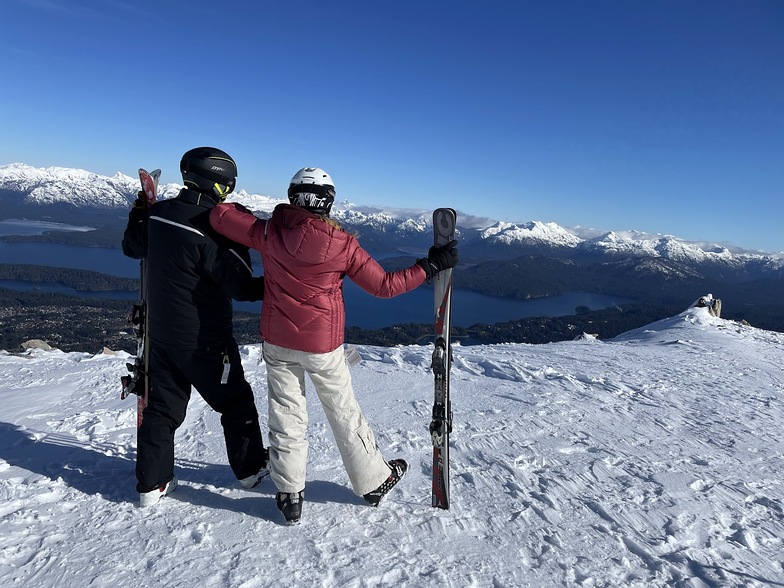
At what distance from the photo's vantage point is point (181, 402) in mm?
3236

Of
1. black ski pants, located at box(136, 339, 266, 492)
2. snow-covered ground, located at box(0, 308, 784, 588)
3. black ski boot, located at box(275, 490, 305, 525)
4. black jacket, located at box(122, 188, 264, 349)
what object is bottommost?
snow-covered ground, located at box(0, 308, 784, 588)

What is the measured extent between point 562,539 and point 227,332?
2745 millimetres

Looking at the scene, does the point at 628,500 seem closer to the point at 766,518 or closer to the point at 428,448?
the point at 766,518

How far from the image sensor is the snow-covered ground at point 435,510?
2592mm

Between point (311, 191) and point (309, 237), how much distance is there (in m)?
0.31

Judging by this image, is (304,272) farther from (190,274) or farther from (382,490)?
(382,490)

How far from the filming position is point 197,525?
292cm

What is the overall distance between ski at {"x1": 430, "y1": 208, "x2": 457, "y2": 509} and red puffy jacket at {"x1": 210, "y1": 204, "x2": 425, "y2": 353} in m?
0.38

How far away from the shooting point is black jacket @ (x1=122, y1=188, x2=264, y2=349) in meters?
2.95

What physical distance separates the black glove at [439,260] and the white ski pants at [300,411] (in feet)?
2.73

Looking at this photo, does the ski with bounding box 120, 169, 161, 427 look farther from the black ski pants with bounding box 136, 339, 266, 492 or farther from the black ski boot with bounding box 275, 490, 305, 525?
the black ski boot with bounding box 275, 490, 305, 525

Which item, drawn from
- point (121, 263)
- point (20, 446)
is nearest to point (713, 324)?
point (20, 446)

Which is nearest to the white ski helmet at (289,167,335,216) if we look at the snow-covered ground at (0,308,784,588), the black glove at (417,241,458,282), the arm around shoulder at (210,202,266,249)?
the arm around shoulder at (210,202,266,249)

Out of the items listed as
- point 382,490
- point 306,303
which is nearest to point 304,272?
point 306,303
